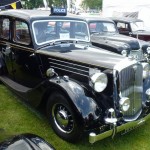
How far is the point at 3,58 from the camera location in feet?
18.6

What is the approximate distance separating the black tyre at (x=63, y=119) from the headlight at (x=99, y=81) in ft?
1.59

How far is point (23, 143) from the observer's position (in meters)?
2.41

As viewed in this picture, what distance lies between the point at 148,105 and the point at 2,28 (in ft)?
11.7

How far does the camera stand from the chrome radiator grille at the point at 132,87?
3672mm

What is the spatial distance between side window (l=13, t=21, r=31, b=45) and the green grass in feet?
4.41

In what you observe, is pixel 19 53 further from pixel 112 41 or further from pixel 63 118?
pixel 112 41

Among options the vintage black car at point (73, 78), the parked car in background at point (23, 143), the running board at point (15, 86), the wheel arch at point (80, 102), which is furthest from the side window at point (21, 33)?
the parked car in background at point (23, 143)

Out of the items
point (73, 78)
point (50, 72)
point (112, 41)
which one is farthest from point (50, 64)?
point (112, 41)

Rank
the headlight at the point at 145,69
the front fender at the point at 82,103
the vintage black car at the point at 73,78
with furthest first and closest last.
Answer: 1. the headlight at the point at 145,69
2. the vintage black car at the point at 73,78
3. the front fender at the point at 82,103

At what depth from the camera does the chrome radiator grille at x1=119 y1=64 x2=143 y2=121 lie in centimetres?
367


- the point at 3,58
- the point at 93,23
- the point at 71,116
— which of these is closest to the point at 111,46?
the point at 93,23

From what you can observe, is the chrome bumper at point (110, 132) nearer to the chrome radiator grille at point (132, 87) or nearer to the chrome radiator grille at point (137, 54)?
the chrome radiator grille at point (132, 87)

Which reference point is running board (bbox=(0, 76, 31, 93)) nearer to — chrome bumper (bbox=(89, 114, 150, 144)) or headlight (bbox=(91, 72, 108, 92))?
headlight (bbox=(91, 72, 108, 92))

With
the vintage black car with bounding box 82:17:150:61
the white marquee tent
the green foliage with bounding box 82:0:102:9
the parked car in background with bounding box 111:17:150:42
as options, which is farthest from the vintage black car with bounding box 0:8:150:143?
A: the green foliage with bounding box 82:0:102:9
